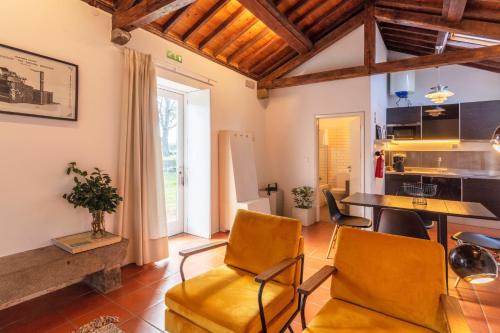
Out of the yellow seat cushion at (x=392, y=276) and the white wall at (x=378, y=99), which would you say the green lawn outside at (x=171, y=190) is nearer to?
the yellow seat cushion at (x=392, y=276)

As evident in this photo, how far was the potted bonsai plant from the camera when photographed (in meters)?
2.48

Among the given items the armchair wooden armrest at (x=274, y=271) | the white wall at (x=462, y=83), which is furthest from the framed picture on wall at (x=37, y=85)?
the white wall at (x=462, y=83)

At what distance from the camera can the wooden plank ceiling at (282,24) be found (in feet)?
10.1

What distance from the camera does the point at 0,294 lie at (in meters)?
1.83

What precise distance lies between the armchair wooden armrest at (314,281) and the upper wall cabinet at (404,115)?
5173 millimetres

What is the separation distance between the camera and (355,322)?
55.4 inches

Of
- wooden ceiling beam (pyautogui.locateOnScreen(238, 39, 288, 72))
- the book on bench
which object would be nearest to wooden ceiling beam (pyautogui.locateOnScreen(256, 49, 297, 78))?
wooden ceiling beam (pyautogui.locateOnScreen(238, 39, 288, 72))

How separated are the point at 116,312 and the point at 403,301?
2.18 m

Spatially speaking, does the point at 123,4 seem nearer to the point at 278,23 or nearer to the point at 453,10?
the point at 278,23

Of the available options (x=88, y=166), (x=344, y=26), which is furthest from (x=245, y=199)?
(x=344, y=26)

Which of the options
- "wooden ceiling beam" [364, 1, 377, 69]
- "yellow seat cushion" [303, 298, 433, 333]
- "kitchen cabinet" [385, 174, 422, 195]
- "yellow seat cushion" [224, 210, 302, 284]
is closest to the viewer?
"yellow seat cushion" [303, 298, 433, 333]

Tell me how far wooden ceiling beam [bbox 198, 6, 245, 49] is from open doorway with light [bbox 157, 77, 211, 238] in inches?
28.0

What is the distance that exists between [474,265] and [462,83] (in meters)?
6.26

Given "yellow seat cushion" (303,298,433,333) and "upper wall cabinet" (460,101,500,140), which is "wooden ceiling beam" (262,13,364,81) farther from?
"yellow seat cushion" (303,298,433,333)
